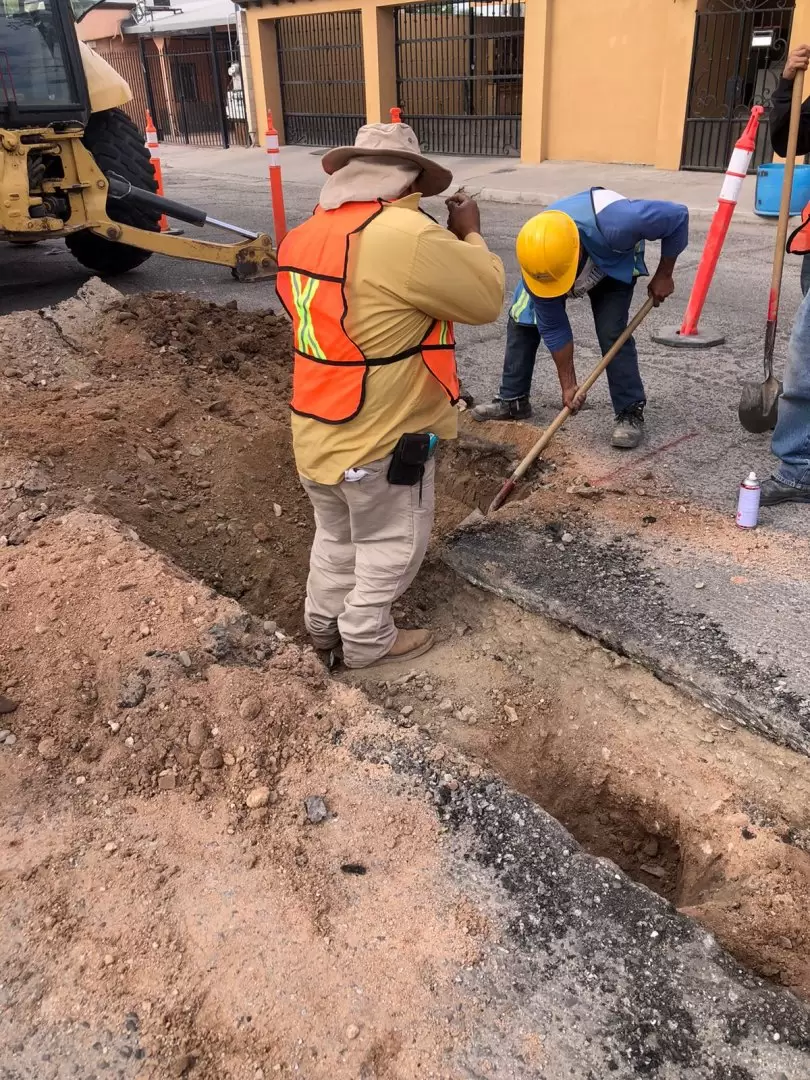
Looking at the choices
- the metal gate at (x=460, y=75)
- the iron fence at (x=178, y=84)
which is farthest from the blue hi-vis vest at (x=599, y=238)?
the iron fence at (x=178, y=84)

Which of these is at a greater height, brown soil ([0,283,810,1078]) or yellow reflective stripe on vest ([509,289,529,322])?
yellow reflective stripe on vest ([509,289,529,322])

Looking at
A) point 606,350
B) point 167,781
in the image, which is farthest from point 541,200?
point 167,781

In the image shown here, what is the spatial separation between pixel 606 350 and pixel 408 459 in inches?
76.7

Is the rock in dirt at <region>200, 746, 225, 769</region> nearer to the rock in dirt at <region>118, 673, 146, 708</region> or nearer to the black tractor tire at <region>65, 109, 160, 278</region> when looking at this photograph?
the rock in dirt at <region>118, 673, 146, 708</region>

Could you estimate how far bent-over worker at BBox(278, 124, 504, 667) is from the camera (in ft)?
8.64

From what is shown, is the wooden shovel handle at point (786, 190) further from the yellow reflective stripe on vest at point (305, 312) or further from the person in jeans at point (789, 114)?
the yellow reflective stripe on vest at point (305, 312)

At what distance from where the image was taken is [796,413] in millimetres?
3787

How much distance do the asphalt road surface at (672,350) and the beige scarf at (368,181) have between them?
2.00 meters

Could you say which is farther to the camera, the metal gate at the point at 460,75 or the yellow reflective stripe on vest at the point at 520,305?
the metal gate at the point at 460,75

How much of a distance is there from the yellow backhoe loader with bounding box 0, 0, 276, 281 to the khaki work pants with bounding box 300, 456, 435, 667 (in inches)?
175

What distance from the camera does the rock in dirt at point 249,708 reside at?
8.71 feet

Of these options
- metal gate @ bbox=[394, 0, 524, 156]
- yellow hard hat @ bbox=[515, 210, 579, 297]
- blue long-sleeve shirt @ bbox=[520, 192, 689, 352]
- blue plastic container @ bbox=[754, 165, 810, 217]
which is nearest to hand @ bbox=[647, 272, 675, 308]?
blue long-sleeve shirt @ bbox=[520, 192, 689, 352]

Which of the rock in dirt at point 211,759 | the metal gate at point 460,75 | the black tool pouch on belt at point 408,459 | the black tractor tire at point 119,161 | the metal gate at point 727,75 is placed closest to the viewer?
the rock in dirt at point 211,759

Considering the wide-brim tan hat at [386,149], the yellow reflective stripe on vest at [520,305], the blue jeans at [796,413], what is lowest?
the blue jeans at [796,413]
